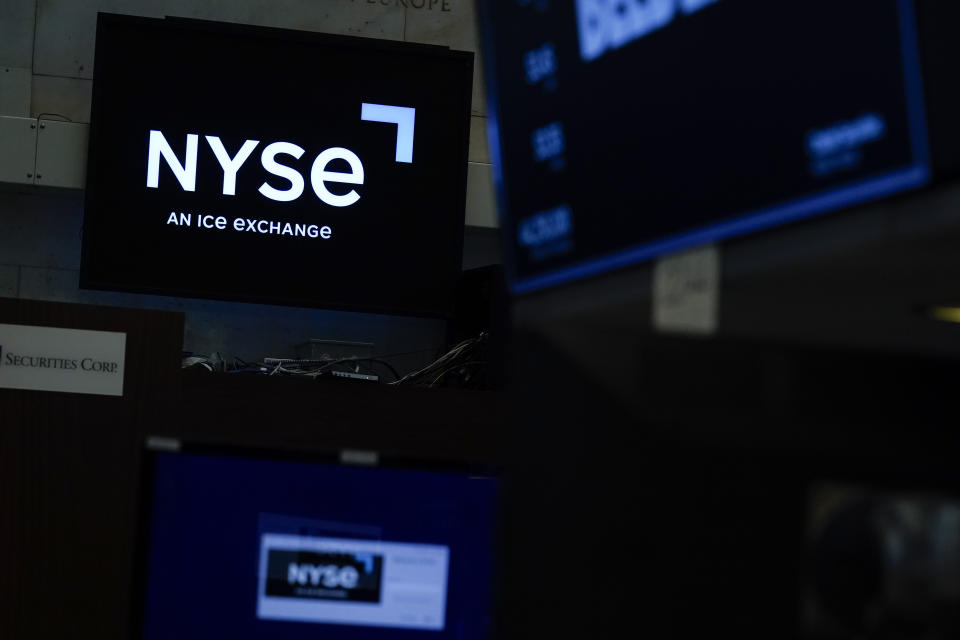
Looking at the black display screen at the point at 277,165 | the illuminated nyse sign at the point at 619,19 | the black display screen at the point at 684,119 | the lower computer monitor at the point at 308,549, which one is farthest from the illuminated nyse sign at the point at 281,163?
the illuminated nyse sign at the point at 619,19

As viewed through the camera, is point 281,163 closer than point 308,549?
No

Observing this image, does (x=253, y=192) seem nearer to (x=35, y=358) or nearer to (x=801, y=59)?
(x=35, y=358)

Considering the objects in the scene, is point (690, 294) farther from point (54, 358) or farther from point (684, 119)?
point (54, 358)

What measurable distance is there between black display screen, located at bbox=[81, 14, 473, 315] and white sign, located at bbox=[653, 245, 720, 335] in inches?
113

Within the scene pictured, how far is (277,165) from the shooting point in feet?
11.6

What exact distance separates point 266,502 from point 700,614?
1.14 meters

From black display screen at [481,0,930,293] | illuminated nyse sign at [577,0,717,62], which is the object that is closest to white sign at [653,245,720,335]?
black display screen at [481,0,930,293]

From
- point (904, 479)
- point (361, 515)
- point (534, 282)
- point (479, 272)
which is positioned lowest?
point (361, 515)

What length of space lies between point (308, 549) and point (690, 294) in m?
1.15

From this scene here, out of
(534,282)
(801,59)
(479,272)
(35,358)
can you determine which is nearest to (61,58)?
(479,272)

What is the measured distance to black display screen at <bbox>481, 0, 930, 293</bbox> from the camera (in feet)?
1.90

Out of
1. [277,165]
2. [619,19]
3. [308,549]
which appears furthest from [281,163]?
[619,19]

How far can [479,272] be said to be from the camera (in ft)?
11.3

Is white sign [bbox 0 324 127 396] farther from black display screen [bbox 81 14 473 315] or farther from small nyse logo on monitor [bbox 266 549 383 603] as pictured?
black display screen [bbox 81 14 473 315]
